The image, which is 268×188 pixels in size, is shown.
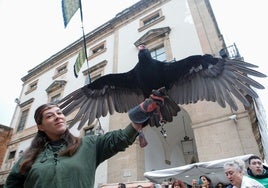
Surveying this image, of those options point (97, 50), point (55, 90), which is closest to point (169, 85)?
point (97, 50)

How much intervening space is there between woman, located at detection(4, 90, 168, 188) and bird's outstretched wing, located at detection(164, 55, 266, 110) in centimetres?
197

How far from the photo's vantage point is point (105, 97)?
3742 millimetres

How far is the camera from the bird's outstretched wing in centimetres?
323

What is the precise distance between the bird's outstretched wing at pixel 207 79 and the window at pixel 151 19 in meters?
8.22

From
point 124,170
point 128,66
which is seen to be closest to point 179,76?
point 124,170

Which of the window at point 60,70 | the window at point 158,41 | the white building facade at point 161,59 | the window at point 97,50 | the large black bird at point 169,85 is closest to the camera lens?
the large black bird at point 169,85

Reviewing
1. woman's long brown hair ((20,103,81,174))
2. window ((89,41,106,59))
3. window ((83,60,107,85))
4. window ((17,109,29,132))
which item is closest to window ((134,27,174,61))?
window ((83,60,107,85))

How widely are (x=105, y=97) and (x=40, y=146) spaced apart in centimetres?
235

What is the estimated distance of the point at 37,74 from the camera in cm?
1745

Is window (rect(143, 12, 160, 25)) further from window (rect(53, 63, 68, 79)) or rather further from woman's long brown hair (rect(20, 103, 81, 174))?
woman's long brown hair (rect(20, 103, 81, 174))

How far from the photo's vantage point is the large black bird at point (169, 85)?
3.05 metres

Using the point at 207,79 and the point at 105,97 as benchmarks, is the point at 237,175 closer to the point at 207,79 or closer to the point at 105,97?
the point at 207,79

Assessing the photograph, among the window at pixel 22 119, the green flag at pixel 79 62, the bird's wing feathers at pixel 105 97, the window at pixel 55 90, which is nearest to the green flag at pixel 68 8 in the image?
the green flag at pixel 79 62

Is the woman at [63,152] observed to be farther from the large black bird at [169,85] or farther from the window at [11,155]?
the window at [11,155]
